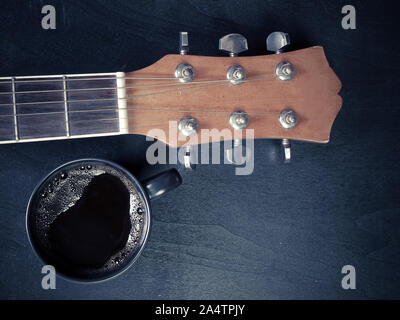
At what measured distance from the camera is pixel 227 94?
586 mm

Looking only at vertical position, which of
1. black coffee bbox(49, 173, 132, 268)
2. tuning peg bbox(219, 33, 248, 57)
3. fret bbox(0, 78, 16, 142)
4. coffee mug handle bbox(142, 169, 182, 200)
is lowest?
black coffee bbox(49, 173, 132, 268)

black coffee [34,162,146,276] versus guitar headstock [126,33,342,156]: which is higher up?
guitar headstock [126,33,342,156]

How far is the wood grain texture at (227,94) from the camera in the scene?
58 centimetres

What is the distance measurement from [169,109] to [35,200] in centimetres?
25

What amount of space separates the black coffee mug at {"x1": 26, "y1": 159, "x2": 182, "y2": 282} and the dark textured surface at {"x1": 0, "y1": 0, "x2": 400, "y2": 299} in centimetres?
11

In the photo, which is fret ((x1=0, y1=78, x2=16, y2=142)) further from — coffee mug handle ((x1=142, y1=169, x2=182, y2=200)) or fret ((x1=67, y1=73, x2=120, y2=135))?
coffee mug handle ((x1=142, y1=169, x2=182, y2=200))

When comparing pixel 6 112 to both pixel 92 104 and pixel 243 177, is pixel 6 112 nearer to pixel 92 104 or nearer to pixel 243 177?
pixel 92 104

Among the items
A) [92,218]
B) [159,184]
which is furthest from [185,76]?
[92,218]

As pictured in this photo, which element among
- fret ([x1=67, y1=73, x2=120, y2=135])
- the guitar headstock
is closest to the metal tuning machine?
the guitar headstock

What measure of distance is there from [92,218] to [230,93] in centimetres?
31

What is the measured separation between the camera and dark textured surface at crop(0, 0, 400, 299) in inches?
27.5

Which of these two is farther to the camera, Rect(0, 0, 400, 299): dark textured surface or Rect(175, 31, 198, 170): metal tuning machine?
Rect(0, 0, 400, 299): dark textured surface

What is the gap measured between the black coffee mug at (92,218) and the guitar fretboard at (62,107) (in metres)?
0.07
